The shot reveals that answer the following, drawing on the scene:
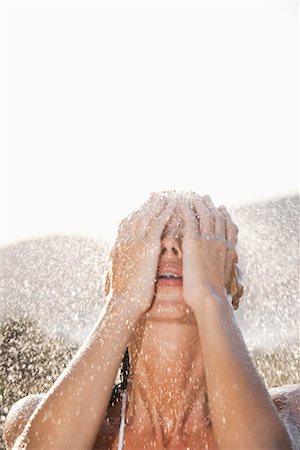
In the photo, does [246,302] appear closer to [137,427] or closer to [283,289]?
[283,289]

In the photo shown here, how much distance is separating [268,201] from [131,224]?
11.4ft

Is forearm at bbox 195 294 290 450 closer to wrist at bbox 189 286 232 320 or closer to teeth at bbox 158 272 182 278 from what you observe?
wrist at bbox 189 286 232 320

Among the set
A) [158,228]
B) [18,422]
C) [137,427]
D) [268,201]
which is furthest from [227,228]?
[268,201]

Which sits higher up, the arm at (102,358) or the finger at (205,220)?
the finger at (205,220)

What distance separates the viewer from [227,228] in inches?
102

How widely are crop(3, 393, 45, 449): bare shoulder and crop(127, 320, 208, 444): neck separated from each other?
59 cm

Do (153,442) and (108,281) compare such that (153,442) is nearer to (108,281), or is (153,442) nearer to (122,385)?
(122,385)

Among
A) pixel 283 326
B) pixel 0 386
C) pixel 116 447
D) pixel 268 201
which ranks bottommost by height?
pixel 0 386

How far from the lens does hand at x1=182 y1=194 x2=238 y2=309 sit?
2.34 meters

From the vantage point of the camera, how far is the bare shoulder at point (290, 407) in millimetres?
2454

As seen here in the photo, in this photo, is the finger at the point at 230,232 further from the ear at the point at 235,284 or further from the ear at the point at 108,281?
the ear at the point at 108,281

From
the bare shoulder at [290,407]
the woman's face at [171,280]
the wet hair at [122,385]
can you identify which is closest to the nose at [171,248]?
the woman's face at [171,280]

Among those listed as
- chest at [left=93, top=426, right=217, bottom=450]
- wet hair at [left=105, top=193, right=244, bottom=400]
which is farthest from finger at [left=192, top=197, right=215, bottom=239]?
chest at [left=93, top=426, right=217, bottom=450]

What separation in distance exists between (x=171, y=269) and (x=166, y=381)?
59 centimetres
